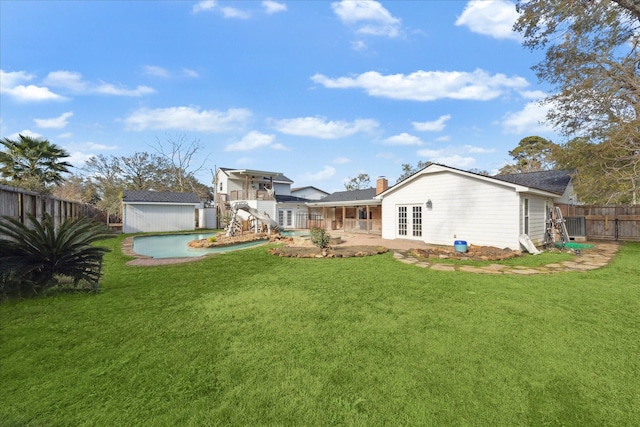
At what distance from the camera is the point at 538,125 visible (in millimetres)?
14195

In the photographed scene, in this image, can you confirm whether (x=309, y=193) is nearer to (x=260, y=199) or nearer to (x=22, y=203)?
(x=260, y=199)

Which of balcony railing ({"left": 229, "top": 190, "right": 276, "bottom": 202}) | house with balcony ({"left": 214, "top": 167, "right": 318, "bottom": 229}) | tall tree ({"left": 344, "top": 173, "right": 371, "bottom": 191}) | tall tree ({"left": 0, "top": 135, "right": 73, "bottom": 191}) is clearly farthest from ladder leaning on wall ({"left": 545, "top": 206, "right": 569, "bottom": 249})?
tall tree ({"left": 344, "top": 173, "right": 371, "bottom": 191})

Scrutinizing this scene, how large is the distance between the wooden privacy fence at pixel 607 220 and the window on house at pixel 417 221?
758cm

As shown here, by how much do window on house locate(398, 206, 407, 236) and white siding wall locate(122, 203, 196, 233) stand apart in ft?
62.8

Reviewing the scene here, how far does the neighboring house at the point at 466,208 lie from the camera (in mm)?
10422

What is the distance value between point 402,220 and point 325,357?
12.3 meters

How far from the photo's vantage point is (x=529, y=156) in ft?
111

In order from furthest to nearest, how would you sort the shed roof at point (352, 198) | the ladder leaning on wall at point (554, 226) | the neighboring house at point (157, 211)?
the neighboring house at point (157, 211), the shed roof at point (352, 198), the ladder leaning on wall at point (554, 226)

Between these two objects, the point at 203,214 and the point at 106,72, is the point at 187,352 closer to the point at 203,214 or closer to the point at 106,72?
the point at 106,72

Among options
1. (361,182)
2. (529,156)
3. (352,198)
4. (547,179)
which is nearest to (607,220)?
(547,179)

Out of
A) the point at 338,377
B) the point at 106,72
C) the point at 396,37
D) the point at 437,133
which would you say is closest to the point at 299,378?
the point at 338,377

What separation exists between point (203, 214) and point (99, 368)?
85.9ft

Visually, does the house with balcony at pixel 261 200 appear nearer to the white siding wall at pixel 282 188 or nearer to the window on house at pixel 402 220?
the white siding wall at pixel 282 188

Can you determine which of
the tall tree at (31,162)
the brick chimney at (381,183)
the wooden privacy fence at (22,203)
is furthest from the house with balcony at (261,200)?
the wooden privacy fence at (22,203)
